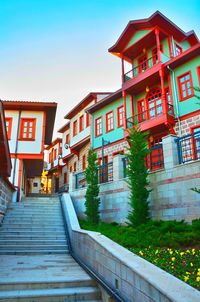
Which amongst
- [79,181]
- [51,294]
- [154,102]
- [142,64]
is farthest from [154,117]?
[51,294]

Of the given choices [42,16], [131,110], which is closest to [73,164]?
[131,110]

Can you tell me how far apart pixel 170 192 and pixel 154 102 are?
8235 mm

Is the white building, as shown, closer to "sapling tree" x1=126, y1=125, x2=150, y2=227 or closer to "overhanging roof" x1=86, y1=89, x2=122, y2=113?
"overhanging roof" x1=86, y1=89, x2=122, y2=113

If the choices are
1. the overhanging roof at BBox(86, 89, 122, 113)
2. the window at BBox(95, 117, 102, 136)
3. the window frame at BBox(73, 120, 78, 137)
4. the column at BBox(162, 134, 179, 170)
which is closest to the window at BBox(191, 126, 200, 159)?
the column at BBox(162, 134, 179, 170)

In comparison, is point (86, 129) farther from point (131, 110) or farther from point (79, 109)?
point (131, 110)

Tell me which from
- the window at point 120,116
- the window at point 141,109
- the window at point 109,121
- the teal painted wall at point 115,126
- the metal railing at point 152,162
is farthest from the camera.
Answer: the window at point 109,121

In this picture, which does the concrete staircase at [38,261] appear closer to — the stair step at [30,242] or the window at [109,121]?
the stair step at [30,242]

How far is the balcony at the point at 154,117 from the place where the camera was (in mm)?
13008

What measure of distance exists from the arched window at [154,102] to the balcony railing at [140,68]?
1.73 m

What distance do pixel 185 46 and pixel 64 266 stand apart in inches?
611

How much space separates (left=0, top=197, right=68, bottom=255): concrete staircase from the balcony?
608 centimetres

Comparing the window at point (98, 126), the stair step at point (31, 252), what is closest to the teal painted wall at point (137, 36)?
the window at point (98, 126)

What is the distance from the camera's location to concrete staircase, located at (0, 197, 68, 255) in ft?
26.7

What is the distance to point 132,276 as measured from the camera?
3.38 m
